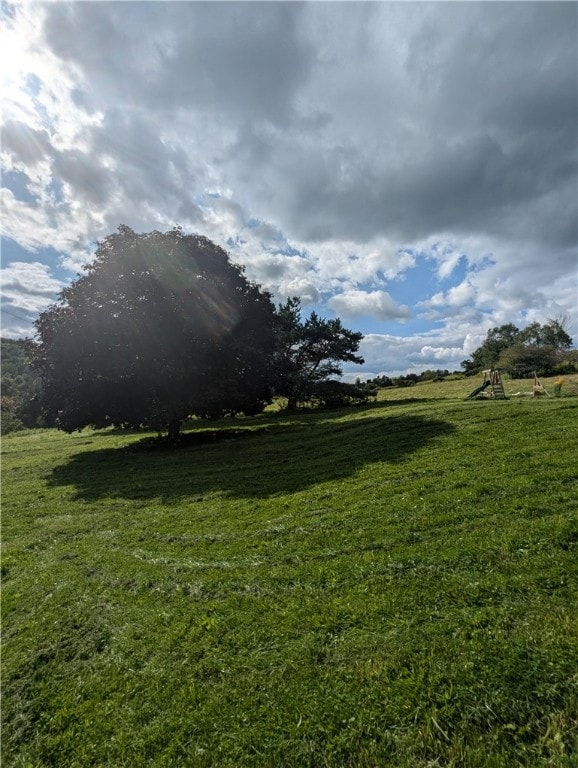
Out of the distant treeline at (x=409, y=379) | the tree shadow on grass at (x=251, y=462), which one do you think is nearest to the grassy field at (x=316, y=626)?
the tree shadow on grass at (x=251, y=462)

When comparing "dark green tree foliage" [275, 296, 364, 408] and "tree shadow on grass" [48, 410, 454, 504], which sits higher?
"dark green tree foliage" [275, 296, 364, 408]

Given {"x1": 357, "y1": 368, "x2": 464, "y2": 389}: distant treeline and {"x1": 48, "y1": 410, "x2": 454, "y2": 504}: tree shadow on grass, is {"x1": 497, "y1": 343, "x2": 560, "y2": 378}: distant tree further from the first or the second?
{"x1": 48, "y1": 410, "x2": 454, "y2": 504}: tree shadow on grass

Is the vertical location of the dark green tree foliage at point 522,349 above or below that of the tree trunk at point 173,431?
above

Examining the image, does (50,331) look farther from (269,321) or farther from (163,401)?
(269,321)

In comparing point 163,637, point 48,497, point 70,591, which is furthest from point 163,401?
point 163,637

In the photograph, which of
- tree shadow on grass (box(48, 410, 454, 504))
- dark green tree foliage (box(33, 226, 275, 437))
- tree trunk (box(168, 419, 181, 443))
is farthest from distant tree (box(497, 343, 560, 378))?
tree trunk (box(168, 419, 181, 443))

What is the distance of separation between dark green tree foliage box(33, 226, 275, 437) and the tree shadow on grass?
2.51 meters

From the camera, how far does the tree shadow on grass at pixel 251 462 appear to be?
1141 cm

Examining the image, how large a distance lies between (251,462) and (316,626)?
10321mm

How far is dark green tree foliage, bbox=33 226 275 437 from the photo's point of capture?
1816 centimetres

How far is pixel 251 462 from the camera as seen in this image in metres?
14.6

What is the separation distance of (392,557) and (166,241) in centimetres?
1970

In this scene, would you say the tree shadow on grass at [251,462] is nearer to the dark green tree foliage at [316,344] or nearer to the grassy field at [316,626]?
the grassy field at [316,626]

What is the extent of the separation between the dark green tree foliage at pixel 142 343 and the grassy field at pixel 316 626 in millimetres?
9933
